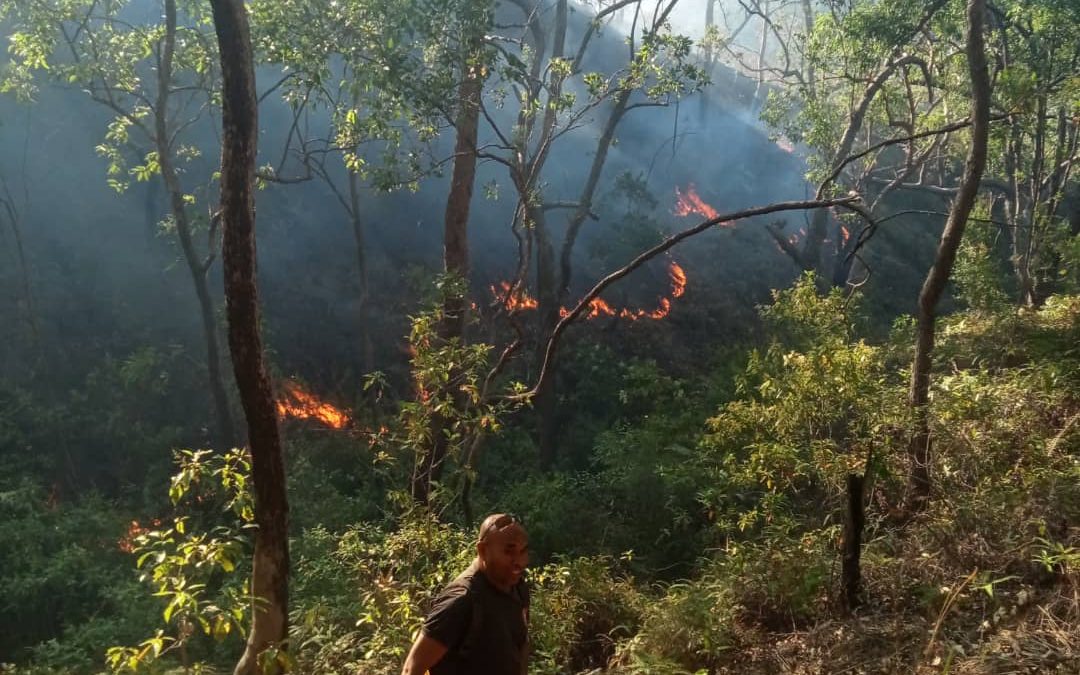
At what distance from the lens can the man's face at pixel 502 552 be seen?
2854 millimetres

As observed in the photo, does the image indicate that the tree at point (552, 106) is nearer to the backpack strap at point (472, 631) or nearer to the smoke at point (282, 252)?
the smoke at point (282, 252)

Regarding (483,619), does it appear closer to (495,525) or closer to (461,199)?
(495,525)

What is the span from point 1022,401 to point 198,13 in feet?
35.6

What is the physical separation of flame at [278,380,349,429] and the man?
10689mm

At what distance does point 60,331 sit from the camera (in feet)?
45.7

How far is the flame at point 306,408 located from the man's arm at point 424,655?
10.8m

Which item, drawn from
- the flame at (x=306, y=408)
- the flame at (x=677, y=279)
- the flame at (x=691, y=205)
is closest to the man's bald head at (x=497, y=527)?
the flame at (x=306, y=408)

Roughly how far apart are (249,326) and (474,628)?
8.38 feet

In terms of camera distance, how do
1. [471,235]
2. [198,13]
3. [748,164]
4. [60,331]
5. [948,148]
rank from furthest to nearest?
[748,164] < [471,235] < [948,148] < [60,331] < [198,13]

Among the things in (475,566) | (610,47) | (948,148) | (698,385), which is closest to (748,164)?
Result: (610,47)

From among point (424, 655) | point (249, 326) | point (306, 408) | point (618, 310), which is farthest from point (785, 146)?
point (424, 655)

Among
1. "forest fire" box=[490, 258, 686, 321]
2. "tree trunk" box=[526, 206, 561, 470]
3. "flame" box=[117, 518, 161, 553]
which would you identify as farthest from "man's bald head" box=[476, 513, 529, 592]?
"forest fire" box=[490, 258, 686, 321]

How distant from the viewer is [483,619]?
2.82m

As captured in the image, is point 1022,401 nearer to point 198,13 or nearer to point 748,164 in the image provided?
Answer: point 198,13
